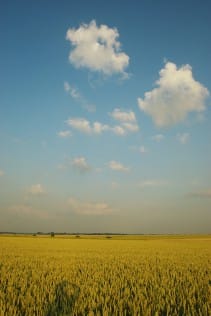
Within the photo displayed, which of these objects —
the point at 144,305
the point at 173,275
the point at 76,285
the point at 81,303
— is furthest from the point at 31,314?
the point at 173,275

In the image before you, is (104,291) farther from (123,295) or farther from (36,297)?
(36,297)

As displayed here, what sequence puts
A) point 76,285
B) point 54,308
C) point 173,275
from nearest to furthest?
point 54,308 < point 76,285 < point 173,275

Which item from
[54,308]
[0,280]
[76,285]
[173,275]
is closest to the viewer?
[54,308]

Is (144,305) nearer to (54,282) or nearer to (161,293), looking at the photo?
(161,293)

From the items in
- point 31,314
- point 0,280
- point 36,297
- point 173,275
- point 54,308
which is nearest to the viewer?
point 31,314

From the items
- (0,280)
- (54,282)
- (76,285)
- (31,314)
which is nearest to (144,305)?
(31,314)

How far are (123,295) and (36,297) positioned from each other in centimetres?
167

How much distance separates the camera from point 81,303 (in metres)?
5.16

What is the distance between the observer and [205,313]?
485 centimetres

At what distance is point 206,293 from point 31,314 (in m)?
3.60

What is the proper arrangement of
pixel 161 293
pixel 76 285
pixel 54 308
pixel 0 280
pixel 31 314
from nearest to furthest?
1. pixel 31 314
2. pixel 54 308
3. pixel 161 293
4. pixel 76 285
5. pixel 0 280

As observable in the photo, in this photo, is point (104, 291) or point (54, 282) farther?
point (54, 282)

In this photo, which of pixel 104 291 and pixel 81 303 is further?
pixel 104 291

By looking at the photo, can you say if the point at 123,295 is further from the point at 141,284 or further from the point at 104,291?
the point at 141,284
